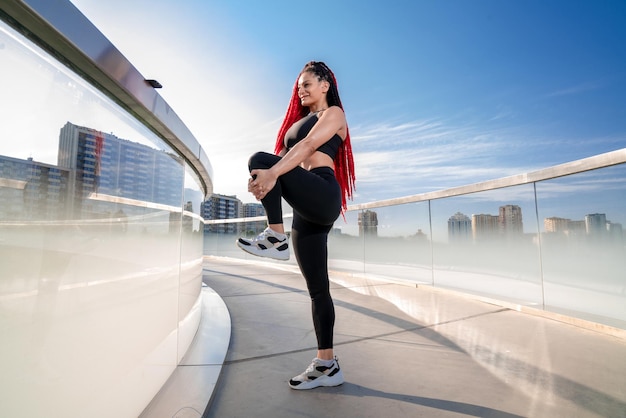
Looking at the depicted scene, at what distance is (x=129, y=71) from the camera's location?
1.02 meters

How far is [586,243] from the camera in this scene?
306 cm

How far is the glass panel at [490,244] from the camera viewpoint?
344 centimetres

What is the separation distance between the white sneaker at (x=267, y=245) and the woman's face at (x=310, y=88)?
2.63 ft

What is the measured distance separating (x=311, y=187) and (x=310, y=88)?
2.19 ft

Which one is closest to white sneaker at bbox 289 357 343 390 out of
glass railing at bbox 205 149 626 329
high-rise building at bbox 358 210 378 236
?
glass railing at bbox 205 149 626 329

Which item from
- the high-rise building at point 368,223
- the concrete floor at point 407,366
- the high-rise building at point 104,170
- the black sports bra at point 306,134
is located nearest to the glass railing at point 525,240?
the high-rise building at point 368,223

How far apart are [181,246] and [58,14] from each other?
4.24ft

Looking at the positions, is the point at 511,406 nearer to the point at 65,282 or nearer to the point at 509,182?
the point at 65,282

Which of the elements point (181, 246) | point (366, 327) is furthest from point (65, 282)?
point (366, 327)

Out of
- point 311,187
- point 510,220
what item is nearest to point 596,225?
point 510,220

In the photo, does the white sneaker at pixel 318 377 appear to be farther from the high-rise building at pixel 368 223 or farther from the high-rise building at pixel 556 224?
the high-rise building at pixel 368 223

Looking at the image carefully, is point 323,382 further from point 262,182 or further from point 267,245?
point 262,182

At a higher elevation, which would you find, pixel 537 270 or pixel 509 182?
pixel 509 182

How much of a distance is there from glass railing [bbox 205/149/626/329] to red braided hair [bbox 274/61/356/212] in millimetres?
2078
